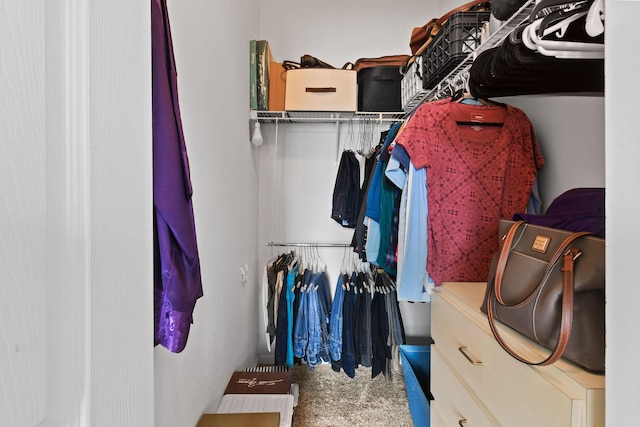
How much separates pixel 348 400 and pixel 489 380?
133 cm

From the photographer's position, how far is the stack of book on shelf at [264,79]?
1.98 metres

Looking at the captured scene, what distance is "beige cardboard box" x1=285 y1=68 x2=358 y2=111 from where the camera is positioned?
1946mm

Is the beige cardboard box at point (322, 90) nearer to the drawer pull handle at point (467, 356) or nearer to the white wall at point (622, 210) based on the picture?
the drawer pull handle at point (467, 356)

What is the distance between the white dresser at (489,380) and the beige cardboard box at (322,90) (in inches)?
50.4

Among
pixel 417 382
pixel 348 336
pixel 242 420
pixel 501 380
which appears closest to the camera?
pixel 501 380

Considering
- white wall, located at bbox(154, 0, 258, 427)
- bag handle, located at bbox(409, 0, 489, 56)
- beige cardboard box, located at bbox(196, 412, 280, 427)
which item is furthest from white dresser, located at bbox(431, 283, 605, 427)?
bag handle, located at bbox(409, 0, 489, 56)

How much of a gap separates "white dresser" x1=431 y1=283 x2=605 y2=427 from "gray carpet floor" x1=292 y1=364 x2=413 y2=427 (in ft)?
2.08

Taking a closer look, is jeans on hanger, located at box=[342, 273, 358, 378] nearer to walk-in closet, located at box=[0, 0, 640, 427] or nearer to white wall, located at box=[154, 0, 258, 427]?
white wall, located at box=[154, 0, 258, 427]

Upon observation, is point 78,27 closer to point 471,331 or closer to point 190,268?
point 190,268

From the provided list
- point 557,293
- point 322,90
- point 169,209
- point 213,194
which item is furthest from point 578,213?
point 322,90

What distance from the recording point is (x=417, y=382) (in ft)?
5.05

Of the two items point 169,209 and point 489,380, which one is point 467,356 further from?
point 169,209

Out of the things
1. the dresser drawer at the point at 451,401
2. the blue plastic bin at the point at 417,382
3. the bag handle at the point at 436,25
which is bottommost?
the blue plastic bin at the point at 417,382

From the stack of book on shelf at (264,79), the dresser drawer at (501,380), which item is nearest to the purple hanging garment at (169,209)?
the dresser drawer at (501,380)
